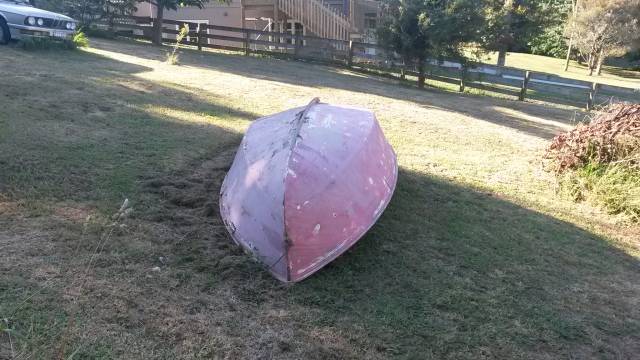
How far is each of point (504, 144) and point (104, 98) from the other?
22.0 feet

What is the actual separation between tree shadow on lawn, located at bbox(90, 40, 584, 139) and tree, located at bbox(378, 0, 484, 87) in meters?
1.16

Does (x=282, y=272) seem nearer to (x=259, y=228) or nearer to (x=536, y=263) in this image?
(x=259, y=228)

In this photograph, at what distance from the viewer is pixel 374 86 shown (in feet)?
45.2

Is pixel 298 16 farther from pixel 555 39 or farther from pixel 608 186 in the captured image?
pixel 555 39

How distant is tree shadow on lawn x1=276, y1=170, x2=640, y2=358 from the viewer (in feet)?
10.3

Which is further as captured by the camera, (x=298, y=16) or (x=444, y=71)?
(x=298, y=16)

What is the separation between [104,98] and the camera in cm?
763

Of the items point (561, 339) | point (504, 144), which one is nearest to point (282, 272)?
point (561, 339)

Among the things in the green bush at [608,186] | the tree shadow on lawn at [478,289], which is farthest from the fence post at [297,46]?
the tree shadow on lawn at [478,289]

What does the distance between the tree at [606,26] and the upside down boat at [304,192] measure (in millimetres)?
27702

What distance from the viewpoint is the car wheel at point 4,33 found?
438 inches

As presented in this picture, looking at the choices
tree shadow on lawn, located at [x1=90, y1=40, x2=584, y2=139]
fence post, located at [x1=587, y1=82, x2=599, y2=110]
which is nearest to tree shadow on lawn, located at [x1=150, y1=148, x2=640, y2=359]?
tree shadow on lawn, located at [x1=90, y1=40, x2=584, y2=139]

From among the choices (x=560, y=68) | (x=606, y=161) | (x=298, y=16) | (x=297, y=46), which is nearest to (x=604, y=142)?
(x=606, y=161)

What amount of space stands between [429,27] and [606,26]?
1899 cm
